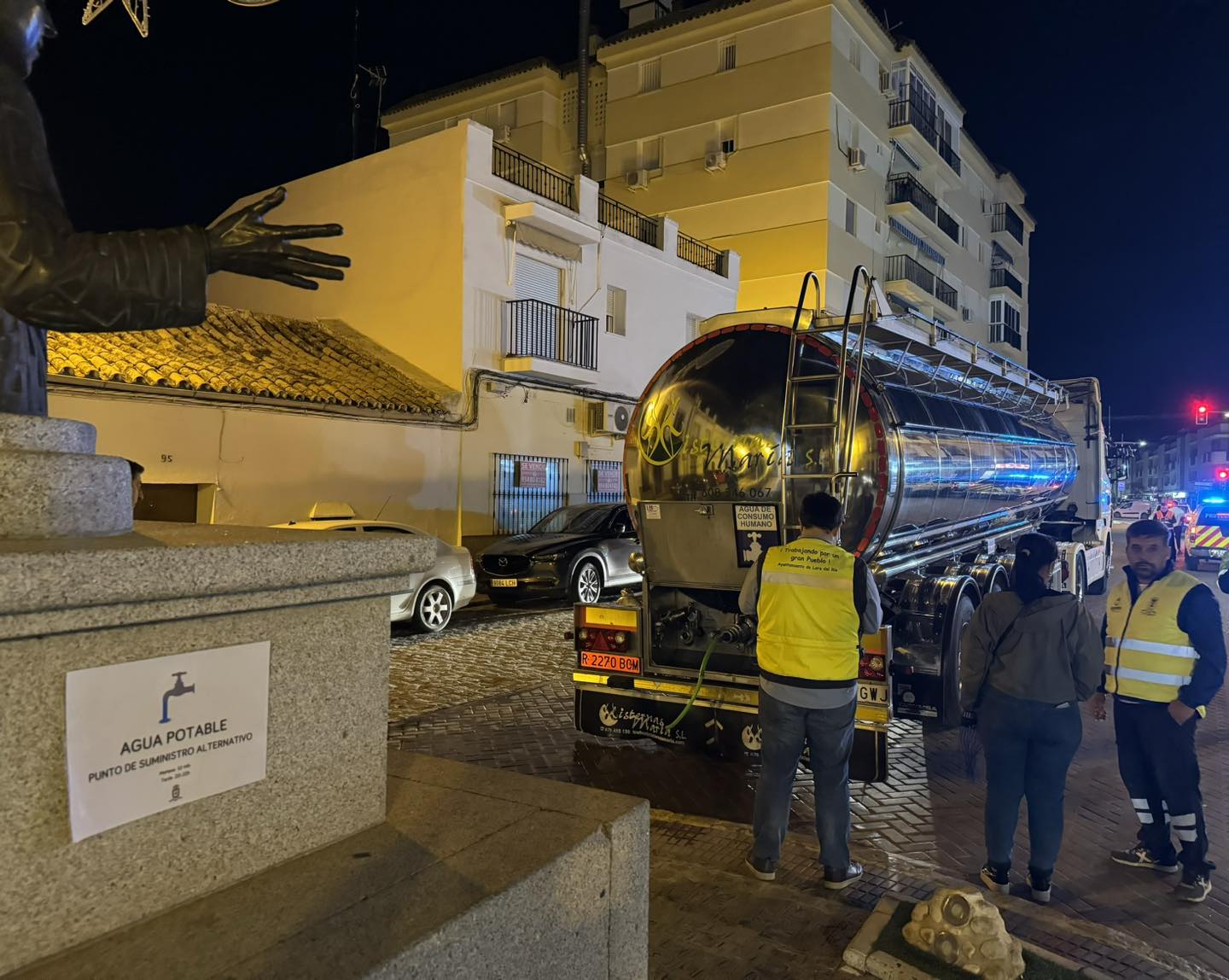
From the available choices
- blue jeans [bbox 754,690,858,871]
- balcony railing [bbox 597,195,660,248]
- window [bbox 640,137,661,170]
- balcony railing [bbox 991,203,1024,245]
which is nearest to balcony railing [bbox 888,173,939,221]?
window [bbox 640,137,661,170]

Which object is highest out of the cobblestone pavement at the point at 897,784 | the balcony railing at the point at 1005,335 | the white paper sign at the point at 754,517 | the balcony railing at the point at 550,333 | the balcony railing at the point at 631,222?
the balcony railing at the point at 1005,335

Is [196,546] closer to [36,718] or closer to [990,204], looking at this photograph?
[36,718]

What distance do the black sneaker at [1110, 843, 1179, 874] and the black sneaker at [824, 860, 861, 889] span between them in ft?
5.44

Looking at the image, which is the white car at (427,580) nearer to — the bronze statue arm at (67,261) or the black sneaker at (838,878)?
the black sneaker at (838,878)

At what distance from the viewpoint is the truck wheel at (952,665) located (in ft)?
22.0

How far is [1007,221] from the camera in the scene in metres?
41.3

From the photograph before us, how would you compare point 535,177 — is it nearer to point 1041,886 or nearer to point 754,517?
point 754,517

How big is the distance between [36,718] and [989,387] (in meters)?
10.3

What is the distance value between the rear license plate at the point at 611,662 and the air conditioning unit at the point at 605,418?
42.9 feet

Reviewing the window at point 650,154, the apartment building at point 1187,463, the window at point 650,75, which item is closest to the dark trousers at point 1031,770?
the apartment building at point 1187,463

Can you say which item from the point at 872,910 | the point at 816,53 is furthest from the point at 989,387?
the point at 816,53

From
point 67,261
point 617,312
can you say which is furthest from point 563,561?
point 67,261

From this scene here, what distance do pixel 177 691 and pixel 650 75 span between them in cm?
2930

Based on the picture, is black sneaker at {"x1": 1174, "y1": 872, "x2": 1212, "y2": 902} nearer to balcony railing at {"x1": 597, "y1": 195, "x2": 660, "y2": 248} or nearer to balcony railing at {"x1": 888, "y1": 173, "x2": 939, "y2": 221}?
balcony railing at {"x1": 597, "y1": 195, "x2": 660, "y2": 248}
